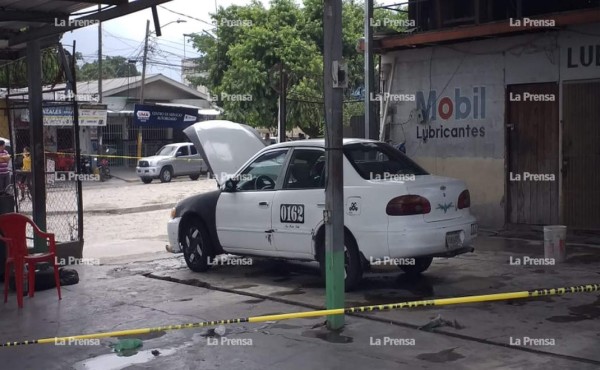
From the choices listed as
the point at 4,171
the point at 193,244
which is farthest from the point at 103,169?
the point at 193,244

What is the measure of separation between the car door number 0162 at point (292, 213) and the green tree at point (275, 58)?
1895cm

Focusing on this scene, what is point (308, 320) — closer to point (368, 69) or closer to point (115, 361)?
point (115, 361)

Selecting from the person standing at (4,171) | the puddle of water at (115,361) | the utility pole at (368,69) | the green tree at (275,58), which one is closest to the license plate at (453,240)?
the puddle of water at (115,361)

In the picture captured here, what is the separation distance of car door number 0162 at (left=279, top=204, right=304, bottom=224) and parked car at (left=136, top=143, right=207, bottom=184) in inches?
910

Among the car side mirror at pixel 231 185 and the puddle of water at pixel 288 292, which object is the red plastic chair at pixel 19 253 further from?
the puddle of water at pixel 288 292

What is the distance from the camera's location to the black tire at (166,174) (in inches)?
1256

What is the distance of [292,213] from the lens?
28.3 feet

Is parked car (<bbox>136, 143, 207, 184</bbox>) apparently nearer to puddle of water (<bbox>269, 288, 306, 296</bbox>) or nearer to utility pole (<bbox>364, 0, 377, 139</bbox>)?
utility pole (<bbox>364, 0, 377, 139</bbox>)

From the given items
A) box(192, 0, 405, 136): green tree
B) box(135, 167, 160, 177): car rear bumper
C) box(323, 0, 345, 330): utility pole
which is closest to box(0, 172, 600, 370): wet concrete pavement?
box(323, 0, 345, 330): utility pole

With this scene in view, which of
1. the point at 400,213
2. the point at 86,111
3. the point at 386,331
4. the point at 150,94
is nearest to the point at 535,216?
the point at 400,213

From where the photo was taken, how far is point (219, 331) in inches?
263

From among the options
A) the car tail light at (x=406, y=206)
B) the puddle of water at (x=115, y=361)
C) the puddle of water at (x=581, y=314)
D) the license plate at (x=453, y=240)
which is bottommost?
the puddle of water at (x=115, y=361)

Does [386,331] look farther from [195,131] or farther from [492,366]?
[195,131]

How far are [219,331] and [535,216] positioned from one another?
24.3 ft
